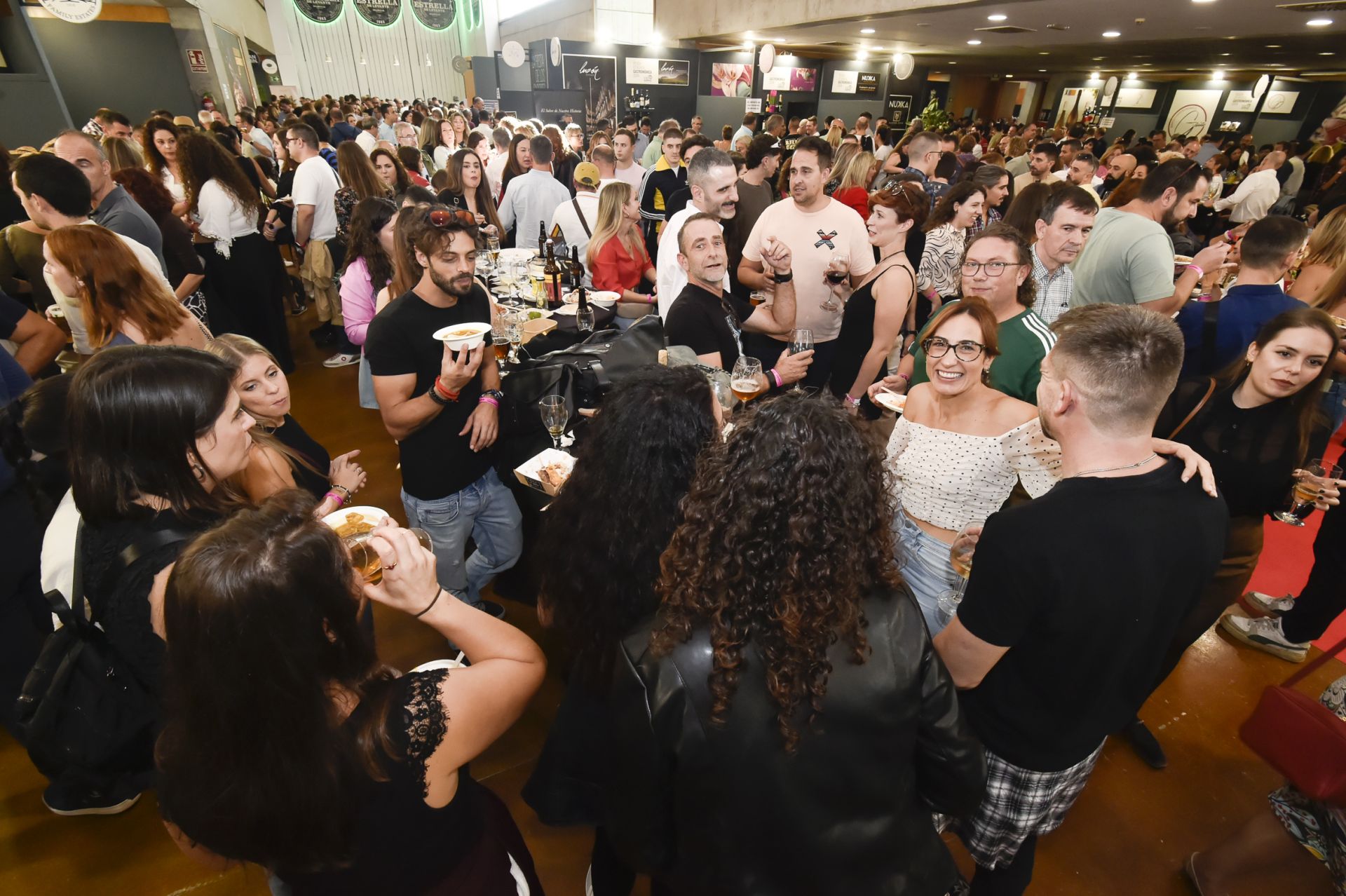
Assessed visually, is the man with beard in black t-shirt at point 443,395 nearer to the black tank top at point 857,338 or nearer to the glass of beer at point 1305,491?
the black tank top at point 857,338

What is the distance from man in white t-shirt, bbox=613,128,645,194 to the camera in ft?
21.6

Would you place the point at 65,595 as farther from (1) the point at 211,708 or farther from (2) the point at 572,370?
(2) the point at 572,370

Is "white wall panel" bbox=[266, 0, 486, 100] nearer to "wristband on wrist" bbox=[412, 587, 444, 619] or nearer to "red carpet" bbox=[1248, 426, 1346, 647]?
"wristband on wrist" bbox=[412, 587, 444, 619]

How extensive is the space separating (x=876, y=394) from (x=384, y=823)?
211 cm

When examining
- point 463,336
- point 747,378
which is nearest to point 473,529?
point 463,336

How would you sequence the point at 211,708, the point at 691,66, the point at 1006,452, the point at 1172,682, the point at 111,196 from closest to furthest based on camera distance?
the point at 211,708, the point at 1006,452, the point at 1172,682, the point at 111,196, the point at 691,66

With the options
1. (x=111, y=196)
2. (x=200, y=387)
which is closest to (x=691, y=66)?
(x=111, y=196)

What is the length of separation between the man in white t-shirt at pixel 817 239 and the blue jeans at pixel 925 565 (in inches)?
71.4

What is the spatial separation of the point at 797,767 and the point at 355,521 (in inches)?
46.6

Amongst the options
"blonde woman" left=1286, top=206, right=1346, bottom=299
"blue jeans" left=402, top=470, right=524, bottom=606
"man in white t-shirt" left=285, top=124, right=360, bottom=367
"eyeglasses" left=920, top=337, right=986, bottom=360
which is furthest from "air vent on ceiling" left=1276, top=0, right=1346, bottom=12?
"man in white t-shirt" left=285, top=124, right=360, bottom=367

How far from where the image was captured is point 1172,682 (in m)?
2.72

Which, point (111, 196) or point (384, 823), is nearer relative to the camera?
point (384, 823)

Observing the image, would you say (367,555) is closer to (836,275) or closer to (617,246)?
(836,275)

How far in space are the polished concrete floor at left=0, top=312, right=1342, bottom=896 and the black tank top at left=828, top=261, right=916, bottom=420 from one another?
5.82 ft
